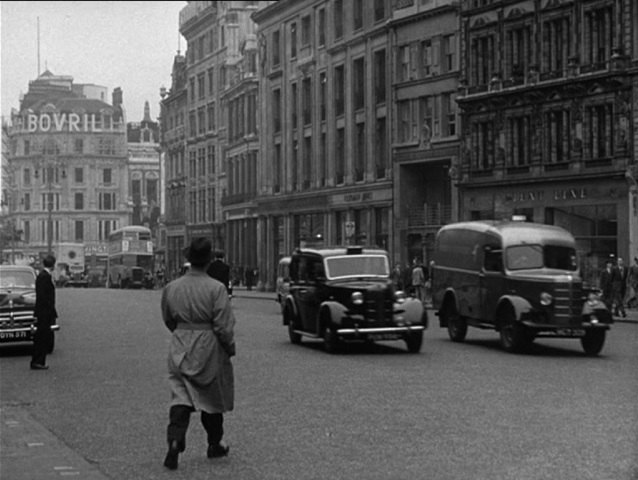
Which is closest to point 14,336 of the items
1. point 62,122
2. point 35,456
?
point 35,456

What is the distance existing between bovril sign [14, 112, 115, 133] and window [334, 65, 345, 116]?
1619 inches

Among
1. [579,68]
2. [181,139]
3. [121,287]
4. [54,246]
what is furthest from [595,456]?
[54,246]

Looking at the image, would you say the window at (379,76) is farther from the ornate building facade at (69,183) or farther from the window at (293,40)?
the ornate building facade at (69,183)

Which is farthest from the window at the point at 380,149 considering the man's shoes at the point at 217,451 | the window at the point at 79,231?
the window at the point at 79,231

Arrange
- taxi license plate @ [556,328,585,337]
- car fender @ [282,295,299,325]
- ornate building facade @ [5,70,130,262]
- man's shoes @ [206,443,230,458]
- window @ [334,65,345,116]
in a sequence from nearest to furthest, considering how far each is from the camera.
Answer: man's shoes @ [206,443,230,458]
taxi license plate @ [556,328,585,337]
car fender @ [282,295,299,325]
window @ [334,65,345,116]
ornate building facade @ [5,70,130,262]

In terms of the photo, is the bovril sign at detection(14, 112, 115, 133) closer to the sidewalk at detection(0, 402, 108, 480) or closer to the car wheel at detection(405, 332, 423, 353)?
the car wheel at detection(405, 332, 423, 353)

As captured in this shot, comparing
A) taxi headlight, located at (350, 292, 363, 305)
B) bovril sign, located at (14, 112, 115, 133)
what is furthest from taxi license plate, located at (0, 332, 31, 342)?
bovril sign, located at (14, 112, 115, 133)

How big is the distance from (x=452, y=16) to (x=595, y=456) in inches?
1923

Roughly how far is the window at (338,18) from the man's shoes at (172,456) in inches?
2382

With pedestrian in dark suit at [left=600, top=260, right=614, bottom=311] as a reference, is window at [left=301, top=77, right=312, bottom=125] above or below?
above

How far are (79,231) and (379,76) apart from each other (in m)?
79.8

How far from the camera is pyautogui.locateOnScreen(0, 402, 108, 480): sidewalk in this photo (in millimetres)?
11500

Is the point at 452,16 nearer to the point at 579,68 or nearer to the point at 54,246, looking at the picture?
the point at 579,68

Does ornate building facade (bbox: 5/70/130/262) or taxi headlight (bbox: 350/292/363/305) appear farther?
ornate building facade (bbox: 5/70/130/262)
